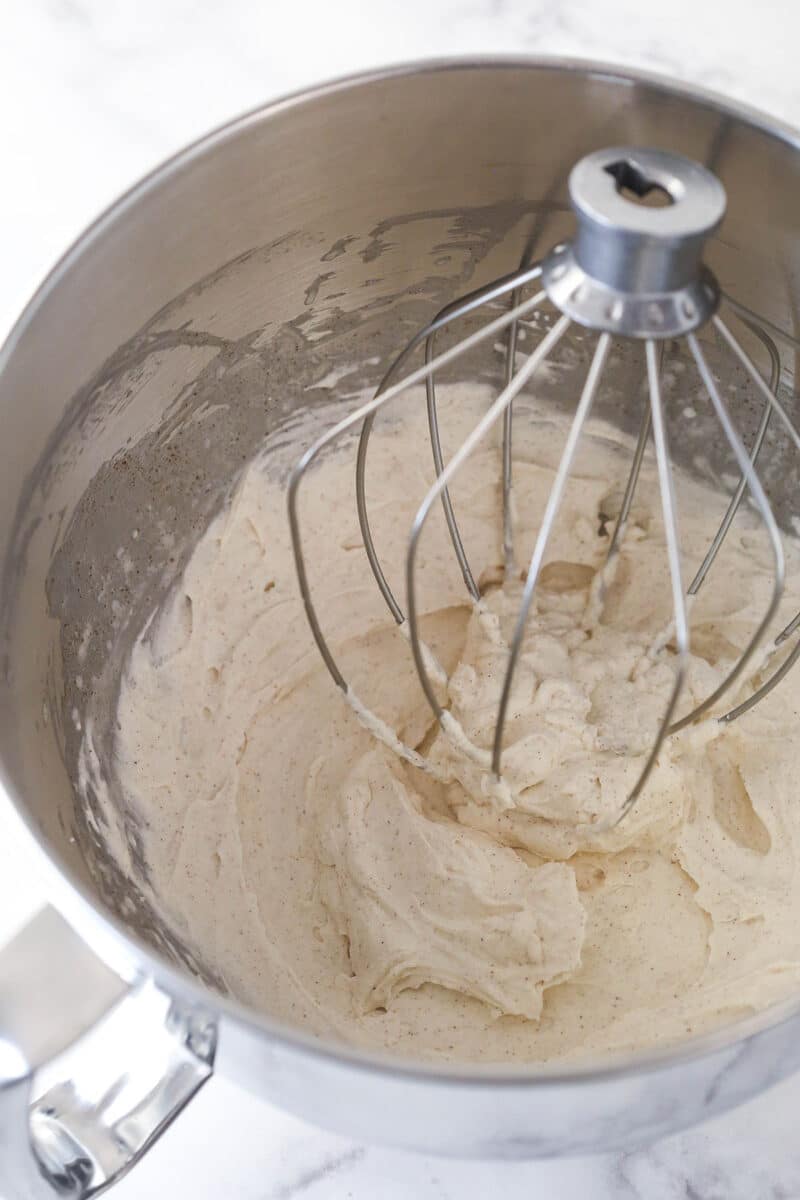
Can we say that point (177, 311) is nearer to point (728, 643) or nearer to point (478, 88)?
point (478, 88)

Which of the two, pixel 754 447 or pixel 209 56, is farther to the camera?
pixel 209 56

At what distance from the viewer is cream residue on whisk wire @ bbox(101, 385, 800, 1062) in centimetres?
69

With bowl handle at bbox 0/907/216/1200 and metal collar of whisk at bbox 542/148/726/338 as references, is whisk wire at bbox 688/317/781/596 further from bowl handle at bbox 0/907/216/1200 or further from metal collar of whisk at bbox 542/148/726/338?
bowl handle at bbox 0/907/216/1200

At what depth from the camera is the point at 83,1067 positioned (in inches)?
18.0

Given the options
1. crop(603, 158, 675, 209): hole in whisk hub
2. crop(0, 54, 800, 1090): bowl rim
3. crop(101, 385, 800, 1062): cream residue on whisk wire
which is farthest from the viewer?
crop(101, 385, 800, 1062): cream residue on whisk wire

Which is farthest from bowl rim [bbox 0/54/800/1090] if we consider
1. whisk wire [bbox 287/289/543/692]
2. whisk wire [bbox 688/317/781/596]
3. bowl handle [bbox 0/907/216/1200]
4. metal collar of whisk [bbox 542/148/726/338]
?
whisk wire [bbox 688/317/781/596]

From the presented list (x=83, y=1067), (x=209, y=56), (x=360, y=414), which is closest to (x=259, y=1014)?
(x=83, y=1067)

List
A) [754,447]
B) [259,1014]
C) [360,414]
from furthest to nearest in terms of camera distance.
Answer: [754,447], [360,414], [259,1014]

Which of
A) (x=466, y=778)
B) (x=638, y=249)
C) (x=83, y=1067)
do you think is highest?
(x=638, y=249)

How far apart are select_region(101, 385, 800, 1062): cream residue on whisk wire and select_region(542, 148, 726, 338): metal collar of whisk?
0.99ft

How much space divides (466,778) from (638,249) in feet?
1.32

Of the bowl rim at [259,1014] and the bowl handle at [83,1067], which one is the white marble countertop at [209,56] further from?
the bowl handle at [83,1067]

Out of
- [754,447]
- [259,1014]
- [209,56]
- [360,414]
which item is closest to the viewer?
[259,1014]

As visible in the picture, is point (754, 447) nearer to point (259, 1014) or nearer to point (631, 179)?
point (631, 179)
